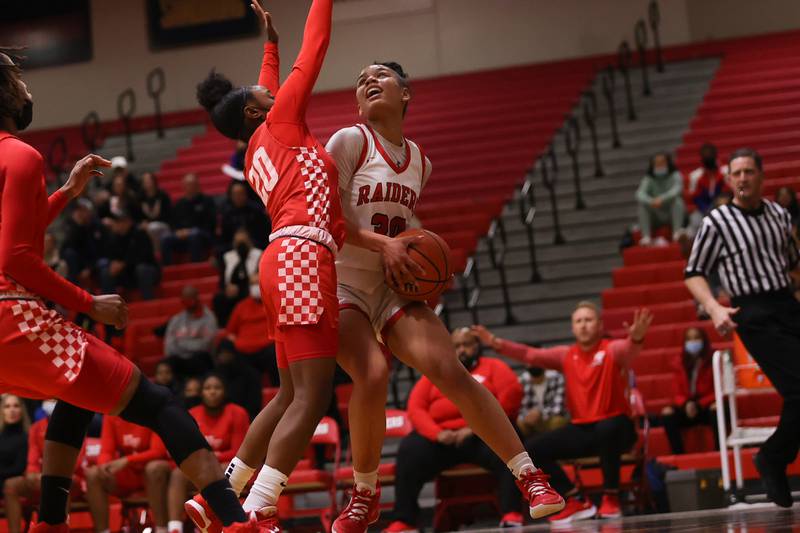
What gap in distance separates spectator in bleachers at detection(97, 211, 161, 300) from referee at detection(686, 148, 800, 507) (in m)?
8.23

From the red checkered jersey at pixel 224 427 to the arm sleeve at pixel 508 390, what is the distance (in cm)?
193

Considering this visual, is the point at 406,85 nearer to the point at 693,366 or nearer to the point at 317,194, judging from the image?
the point at 317,194

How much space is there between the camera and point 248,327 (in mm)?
11352

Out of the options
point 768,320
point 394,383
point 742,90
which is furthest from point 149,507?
point 742,90

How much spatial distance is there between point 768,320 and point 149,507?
492cm

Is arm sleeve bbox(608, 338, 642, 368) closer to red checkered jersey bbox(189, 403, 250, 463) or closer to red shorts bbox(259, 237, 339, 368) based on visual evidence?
red checkered jersey bbox(189, 403, 250, 463)

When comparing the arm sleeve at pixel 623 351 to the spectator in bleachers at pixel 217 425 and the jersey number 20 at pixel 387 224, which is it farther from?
the jersey number 20 at pixel 387 224

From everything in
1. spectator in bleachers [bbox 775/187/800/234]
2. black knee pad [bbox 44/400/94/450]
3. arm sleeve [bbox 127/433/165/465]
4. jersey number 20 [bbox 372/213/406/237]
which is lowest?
arm sleeve [bbox 127/433/165/465]

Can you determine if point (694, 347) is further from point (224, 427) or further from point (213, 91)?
point (213, 91)

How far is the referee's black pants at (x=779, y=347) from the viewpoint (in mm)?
6148

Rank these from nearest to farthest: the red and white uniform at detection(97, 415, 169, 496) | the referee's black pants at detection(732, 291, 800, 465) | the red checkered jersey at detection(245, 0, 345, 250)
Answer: the red checkered jersey at detection(245, 0, 345, 250)
the referee's black pants at detection(732, 291, 800, 465)
the red and white uniform at detection(97, 415, 169, 496)

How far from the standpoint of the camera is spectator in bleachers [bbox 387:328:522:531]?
25.8 feet

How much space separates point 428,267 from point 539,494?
3.16 feet

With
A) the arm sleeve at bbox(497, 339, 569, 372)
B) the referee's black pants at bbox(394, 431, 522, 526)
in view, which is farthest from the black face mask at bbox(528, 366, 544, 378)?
the referee's black pants at bbox(394, 431, 522, 526)
